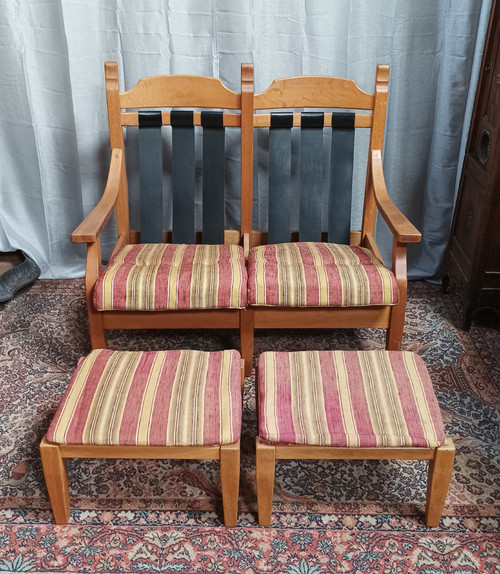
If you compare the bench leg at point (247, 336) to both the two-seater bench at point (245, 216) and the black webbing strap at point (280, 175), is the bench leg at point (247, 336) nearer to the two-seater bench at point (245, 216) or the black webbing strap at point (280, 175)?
the two-seater bench at point (245, 216)

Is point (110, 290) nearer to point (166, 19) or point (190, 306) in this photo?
point (190, 306)

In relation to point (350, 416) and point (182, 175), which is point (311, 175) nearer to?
point (182, 175)

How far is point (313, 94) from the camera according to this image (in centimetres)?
250

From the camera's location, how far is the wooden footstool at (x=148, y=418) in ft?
5.47

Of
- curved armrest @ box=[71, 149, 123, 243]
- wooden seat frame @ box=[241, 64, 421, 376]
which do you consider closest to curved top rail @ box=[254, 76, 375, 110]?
wooden seat frame @ box=[241, 64, 421, 376]

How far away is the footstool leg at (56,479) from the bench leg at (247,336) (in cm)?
79

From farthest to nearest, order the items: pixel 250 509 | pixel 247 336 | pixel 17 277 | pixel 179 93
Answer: pixel 17 277 < pixel 179 93 < pixel 247 336 < pixel 250 509

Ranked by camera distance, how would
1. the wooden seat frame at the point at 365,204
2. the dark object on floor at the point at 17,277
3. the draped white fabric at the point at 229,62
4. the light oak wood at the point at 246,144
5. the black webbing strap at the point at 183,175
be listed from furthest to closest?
the dark object on floor at the point at 17,277 < the draped white fabric at the point at 229,62 < the black webbing strap at the point at 183,175 < the light oak wood at the point at 246,144 < the wooden seat frame at the point at 365,204

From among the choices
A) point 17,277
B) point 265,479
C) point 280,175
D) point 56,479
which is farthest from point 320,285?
point 17,277

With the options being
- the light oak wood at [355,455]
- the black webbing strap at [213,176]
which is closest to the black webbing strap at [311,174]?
the black webbing strap at [213,176]

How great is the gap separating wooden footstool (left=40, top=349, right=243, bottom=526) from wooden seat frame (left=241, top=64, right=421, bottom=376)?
45cm

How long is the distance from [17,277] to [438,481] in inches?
80.7

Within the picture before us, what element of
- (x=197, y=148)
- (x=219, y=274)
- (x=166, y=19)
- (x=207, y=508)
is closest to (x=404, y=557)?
(x=207, y=508)

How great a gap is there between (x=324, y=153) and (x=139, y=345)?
114cm
